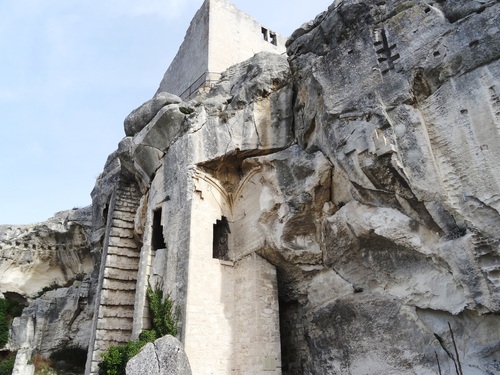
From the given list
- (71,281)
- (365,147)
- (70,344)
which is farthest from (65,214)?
(365,147)

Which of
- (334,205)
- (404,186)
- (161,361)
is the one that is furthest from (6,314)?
(404,186)

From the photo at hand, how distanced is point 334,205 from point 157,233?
4812 millimetres

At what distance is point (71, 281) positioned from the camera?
694 inches

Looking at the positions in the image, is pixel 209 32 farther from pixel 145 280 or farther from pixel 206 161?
pixel 145 280

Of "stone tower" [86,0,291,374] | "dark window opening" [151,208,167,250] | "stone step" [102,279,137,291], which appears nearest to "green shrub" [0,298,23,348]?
"stone tower" [86,0,291,374]

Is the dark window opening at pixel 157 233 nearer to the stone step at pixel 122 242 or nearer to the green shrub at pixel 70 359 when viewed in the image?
the stone step at pixel 122 242

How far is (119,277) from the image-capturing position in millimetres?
12273

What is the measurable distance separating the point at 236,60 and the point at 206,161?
6963mm

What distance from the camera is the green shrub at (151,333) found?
9320 mm

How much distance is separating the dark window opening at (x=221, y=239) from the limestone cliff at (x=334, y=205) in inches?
1.7

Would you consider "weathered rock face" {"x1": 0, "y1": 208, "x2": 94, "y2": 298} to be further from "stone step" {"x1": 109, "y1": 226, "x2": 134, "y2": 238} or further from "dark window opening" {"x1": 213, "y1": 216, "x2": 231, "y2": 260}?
"dark window opening" {"x1": 213, "y1": 216, "x2": 231, "y2": 260}

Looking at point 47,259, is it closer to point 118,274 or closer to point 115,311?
point 118,274

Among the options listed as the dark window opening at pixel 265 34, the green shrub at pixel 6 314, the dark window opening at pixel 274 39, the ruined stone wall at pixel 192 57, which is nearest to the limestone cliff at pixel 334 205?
the ruined stone wall at pixel 192 57

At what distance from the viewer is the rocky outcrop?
632 centimetres
